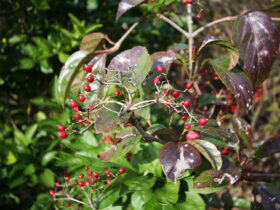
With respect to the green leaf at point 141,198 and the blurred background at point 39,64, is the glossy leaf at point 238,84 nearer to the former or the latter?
the blurred background at point 39,64

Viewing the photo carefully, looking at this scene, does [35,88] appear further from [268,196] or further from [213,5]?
[213,5]

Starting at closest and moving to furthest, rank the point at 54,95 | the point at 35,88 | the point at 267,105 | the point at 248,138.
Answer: the point at 248,138
the point at 54,95
the point at 35,88
the point at 267,105

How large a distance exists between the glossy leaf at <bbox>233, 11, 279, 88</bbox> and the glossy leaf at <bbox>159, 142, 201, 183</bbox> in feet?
1.00

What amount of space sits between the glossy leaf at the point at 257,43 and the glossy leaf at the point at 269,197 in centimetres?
45

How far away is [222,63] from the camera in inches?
40.9

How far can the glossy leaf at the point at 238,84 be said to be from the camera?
0.93 meters

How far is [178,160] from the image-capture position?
2.56ft

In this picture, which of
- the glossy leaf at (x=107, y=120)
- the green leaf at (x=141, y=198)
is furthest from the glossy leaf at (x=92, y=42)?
the green leaf at (x=141, y=198)

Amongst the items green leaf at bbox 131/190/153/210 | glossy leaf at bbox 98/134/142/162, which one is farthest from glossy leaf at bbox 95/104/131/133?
green leaf at bbox 131/190/153/210

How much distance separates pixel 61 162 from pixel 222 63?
80 cm

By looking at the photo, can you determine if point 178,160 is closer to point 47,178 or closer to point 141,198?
point 141,198

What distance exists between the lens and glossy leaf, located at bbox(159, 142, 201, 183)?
30.1 inches

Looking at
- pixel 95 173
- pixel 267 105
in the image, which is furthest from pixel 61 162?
pixel 267 105

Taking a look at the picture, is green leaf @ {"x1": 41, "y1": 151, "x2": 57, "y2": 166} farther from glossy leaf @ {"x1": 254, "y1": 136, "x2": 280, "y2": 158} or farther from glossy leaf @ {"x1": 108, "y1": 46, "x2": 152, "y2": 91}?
glossy leaf @ {"x1": 254, "y1": 136, "x2": 280, "y2": 158}
